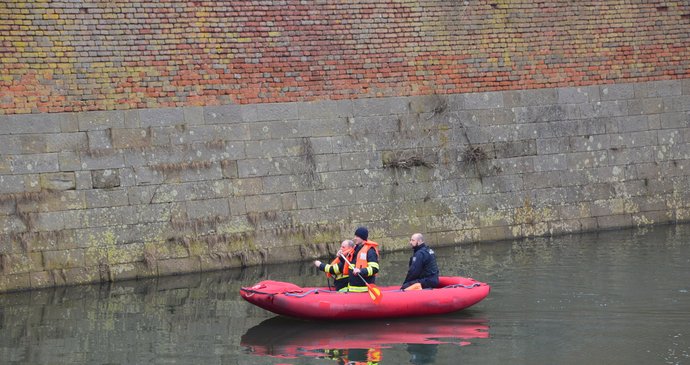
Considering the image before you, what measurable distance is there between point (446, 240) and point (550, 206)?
2.02 meters

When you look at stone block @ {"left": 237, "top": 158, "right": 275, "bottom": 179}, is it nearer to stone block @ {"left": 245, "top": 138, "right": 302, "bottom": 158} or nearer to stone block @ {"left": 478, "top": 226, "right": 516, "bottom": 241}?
stone block @ {"left": 245, "top": 138, "right": 302, "bottom": 158}

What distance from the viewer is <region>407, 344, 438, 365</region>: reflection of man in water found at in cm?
1147

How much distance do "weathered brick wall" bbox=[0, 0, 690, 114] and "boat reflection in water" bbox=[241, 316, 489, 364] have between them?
5045 millimetres

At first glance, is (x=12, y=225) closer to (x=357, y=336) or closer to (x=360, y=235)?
(x=360, y=235)

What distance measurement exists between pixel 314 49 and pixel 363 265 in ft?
18.0

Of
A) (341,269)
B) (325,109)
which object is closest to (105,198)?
(325,109)

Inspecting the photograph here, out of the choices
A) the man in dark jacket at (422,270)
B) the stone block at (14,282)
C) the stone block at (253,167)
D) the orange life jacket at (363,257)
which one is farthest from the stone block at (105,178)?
the man in dark jacket at (422,270)

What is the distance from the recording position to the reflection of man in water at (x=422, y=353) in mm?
11469

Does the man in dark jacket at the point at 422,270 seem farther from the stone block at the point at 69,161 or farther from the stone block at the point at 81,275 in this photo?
the stone block at the point at 69,161

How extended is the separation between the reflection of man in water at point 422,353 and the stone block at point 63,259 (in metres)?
6.29

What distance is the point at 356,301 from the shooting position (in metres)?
13.7

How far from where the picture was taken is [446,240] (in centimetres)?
1914

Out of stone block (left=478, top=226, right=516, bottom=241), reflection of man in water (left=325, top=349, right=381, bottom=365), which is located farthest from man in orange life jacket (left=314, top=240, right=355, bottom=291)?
stone block (left=478, top=226, right=516, bottom=241)

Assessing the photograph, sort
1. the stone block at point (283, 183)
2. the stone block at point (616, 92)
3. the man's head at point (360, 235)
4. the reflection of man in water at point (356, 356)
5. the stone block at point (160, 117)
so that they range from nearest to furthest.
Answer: the reflection of man in water at point (356, 356)
the man's head at point (360, 235)
the stone block at point (160, 117)
the stone block at point (283, 183)
the stone block at point (616, 92)
